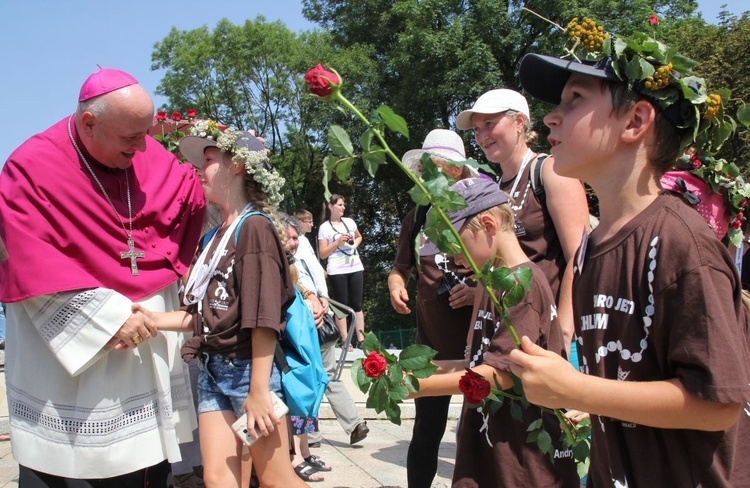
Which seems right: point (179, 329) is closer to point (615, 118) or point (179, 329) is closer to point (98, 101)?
point (98, 101)

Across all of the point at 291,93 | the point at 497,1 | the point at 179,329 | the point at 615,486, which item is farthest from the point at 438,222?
the point at 291,93

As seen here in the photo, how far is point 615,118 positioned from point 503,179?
192 cm

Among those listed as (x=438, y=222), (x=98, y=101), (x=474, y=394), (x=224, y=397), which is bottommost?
(x=224, y=397)

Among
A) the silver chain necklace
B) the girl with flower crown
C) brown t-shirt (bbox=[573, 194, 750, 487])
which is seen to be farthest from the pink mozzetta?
brown t-shirt (bbox=[573, 194, 750, 487])

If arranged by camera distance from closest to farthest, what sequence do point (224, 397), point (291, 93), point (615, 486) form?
point (615, 486), point (224, 397), point (291, 93)

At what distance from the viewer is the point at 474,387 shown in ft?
6.45

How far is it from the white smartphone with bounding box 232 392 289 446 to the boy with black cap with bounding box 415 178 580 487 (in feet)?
2.84

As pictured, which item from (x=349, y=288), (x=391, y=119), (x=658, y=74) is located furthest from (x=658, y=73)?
(x=349, y=288)

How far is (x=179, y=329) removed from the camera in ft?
10.9

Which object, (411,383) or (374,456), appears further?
(374,456)

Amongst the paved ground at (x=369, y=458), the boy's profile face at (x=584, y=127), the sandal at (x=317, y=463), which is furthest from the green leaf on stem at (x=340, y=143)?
the sandal at (x=317, y=463)

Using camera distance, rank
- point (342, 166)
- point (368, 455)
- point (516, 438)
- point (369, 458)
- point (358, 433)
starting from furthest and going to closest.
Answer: point (358, 433) < point (368, 455) < point (369, 458) < point (516, 438) < point (342, 166)

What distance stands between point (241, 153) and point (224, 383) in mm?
1135

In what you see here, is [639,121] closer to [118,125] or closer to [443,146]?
[118,125]
